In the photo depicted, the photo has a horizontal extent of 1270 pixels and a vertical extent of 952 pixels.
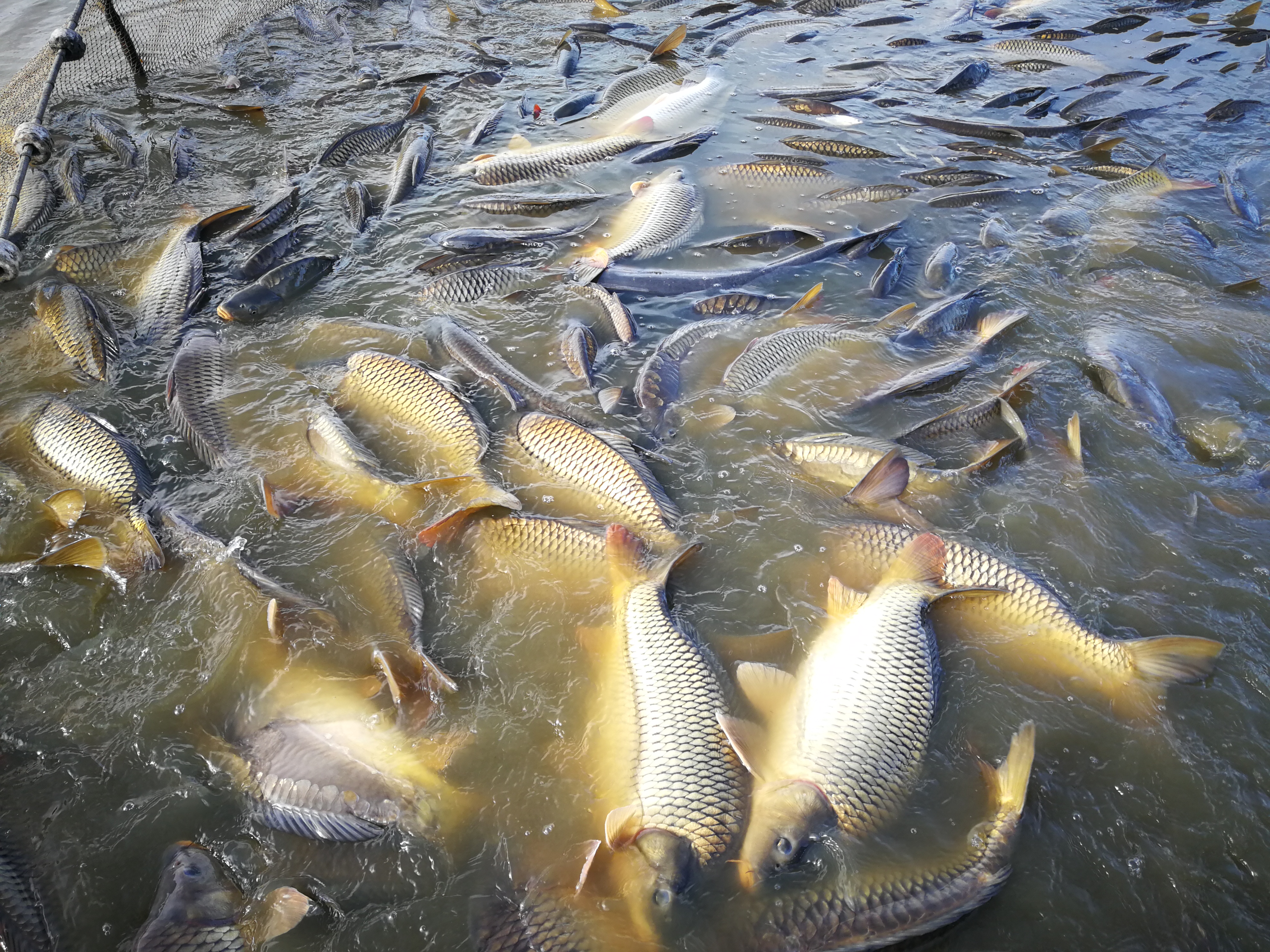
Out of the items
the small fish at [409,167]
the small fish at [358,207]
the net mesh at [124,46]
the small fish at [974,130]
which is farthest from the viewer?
the net mesh at [124,46]

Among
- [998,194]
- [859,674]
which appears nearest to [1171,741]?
[859,674]

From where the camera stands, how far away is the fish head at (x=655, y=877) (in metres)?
2.34

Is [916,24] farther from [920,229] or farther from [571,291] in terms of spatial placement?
[571,291]

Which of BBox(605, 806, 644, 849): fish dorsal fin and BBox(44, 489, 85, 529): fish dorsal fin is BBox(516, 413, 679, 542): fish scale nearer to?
BBox(605, 806, 644, 849): fish dorsal fin

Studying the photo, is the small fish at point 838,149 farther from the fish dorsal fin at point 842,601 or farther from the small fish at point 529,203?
the fish dorsal fin at point 842,601

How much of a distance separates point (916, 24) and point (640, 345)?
26.5 feet

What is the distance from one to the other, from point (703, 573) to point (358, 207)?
4339 mm

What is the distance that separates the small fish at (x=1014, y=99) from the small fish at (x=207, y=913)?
9018 millimetres

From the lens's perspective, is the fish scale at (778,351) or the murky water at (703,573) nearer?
the murky water at (703,573)

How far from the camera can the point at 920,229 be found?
600 cm

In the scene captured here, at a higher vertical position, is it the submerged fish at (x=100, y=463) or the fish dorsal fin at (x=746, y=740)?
the submerged fish at (x=100, y=463)

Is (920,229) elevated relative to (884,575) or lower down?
elevated

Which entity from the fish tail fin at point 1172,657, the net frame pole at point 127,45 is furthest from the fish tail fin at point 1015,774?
the net frame pole at point 127,45

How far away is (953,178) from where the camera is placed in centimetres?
650
